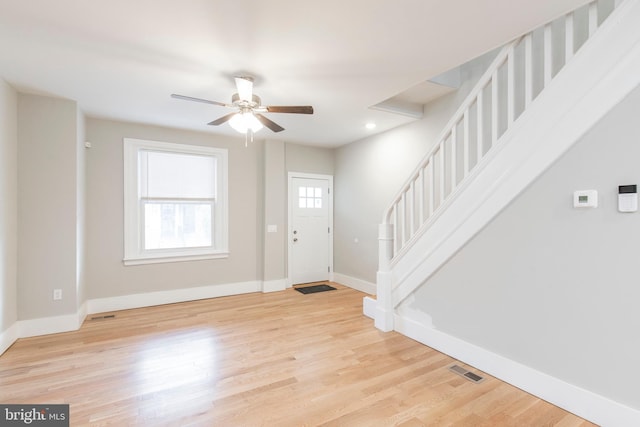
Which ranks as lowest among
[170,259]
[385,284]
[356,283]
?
[356,283]

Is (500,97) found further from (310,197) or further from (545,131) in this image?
(310,197)

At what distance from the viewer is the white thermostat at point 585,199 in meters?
1.95

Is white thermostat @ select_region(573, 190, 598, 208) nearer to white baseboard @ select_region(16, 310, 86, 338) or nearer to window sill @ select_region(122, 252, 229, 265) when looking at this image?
window sill @ select_region(122, 252, 229, 265)

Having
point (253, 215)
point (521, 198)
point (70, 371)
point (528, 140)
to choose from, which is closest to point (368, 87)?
point (528, 140)

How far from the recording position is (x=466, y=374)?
8.28 feet

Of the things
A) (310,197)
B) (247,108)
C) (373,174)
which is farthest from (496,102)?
(310,197)

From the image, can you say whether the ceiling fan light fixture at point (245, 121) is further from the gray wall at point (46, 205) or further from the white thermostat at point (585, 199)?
the white thermostat at point (585, 199)

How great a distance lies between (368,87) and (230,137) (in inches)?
109

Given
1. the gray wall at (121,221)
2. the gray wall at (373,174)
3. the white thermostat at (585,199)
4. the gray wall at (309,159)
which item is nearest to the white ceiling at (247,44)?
the gray wall at (121,221)

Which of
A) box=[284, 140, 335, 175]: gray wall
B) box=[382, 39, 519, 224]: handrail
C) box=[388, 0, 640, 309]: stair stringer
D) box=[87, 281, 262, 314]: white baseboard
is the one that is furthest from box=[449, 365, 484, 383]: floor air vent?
box=[284, 140, 335, 175]: gray wall

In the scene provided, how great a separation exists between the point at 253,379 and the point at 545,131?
2.98 metres

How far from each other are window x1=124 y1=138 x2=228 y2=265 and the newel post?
272 cm

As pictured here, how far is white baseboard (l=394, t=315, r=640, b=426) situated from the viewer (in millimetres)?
1867

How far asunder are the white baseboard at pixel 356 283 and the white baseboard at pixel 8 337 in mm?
4459
